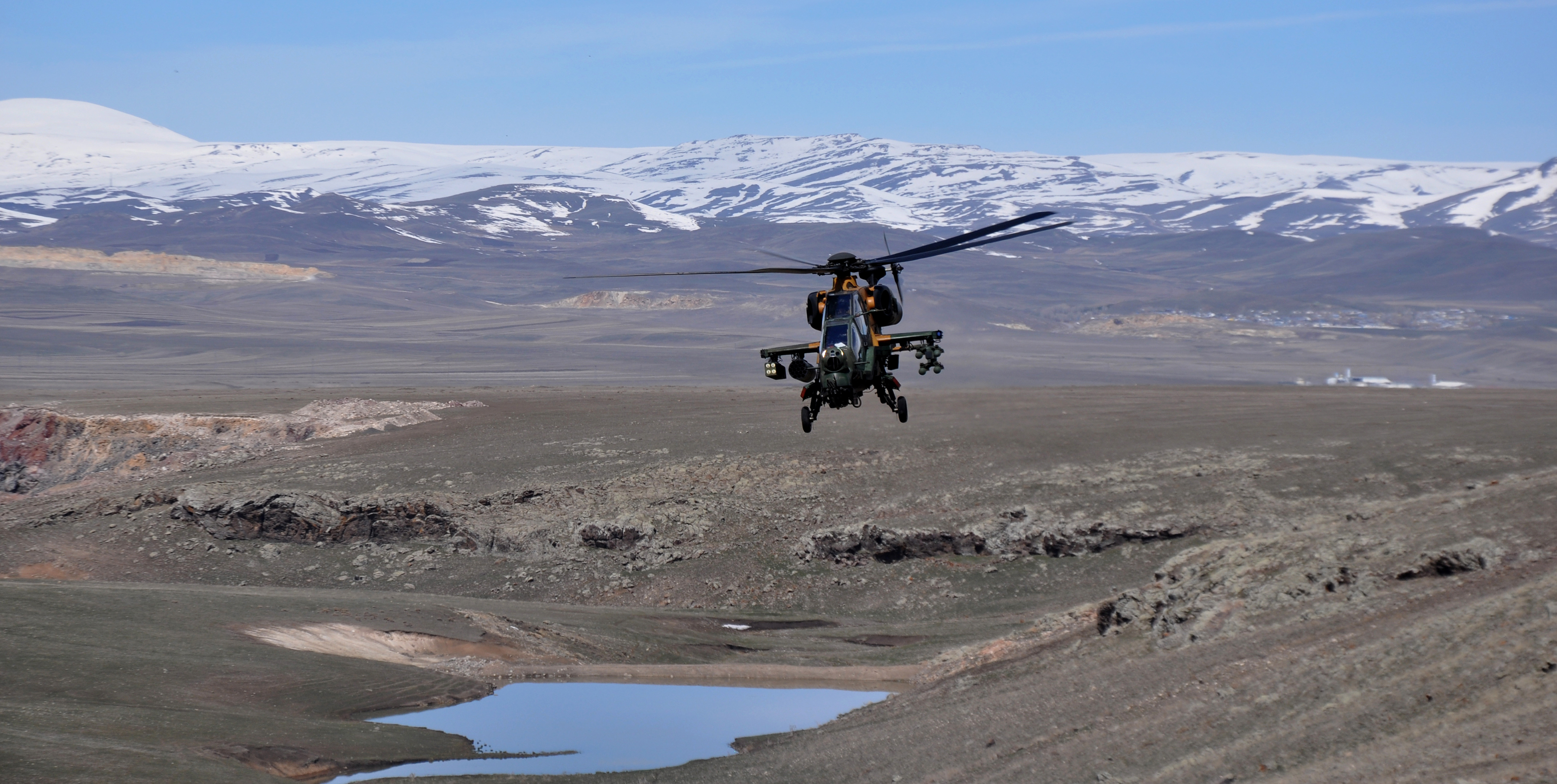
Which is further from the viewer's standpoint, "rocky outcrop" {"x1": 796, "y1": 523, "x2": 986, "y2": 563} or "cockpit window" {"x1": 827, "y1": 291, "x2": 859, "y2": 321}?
"rocky outcrop" {"x1": 796, "y1": 523, "x2": 986, "y2": 563}

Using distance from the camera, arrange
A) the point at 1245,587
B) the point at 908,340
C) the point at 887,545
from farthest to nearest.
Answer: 1. the point at 887,545
2. the point at 1245,587
3. the point at 908,340

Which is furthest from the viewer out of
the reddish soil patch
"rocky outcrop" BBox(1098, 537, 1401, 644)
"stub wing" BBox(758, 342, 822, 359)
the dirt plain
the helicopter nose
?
the reddish soil patch

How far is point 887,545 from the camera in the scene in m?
54.2

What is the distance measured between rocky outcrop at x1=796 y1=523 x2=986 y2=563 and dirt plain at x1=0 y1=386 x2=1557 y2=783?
135mm

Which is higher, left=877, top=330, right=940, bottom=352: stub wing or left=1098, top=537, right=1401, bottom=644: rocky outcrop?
left=877, top=330, right=940, bottom=352: stub wing

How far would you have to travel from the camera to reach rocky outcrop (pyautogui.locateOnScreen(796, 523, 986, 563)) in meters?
53.8

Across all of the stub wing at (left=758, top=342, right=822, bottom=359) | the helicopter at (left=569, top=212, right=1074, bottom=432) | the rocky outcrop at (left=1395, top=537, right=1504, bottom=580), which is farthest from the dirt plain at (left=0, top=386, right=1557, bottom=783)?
the stub wing at (left=758, top=342, right=822, bottom=359)

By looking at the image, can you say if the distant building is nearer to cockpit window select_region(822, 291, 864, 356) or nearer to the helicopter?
the helicopter

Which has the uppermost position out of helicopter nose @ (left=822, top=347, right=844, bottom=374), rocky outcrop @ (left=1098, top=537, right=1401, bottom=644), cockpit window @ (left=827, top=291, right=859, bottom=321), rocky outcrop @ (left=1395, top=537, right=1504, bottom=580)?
cockpit window @ (left=827, top=291, right=859, bottom=321)

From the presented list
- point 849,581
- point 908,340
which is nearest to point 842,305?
point 908,340

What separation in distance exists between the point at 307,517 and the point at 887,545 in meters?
25.5

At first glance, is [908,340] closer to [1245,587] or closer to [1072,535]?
[1245,587]

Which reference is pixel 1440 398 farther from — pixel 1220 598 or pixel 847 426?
pixel 1220 598

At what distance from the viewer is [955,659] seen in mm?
40750
